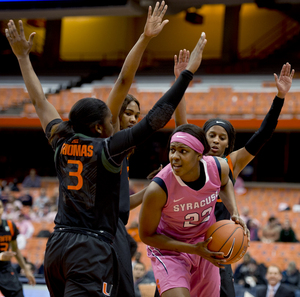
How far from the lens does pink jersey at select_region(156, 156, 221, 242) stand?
3369 mm

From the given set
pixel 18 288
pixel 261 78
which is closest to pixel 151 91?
pixel 261 78

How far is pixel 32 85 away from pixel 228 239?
1826 millimetres

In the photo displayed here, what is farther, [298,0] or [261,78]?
[261,78]

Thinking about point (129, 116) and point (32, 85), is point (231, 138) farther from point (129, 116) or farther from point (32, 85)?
point (32, 85)

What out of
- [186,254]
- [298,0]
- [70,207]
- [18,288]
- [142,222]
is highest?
[298,0]

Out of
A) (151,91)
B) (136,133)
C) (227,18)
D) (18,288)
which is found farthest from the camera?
(227,18)

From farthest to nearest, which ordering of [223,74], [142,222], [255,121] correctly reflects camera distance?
[223,74] < [255,121] < [142,222]

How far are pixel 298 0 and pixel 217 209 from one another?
45.1 feet

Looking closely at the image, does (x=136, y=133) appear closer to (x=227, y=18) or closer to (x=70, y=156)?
(x=70, y=156)

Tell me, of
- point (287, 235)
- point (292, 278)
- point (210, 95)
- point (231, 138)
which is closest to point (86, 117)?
point (231, 138)

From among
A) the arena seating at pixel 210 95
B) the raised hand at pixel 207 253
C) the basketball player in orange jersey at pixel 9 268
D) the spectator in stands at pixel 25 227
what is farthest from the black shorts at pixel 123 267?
the arena seating at pixel 210 95

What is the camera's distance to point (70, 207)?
2.77m

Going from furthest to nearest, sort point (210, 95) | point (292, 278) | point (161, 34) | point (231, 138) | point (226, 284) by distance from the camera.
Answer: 1. point (161, 34)
2. point (210, 95)
3. point (292, 278)
4. point (231, 138)
5. point (226, 284)

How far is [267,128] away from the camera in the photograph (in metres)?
4.07
